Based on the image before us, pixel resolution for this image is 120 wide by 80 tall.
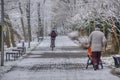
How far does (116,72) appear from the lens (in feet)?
61.8

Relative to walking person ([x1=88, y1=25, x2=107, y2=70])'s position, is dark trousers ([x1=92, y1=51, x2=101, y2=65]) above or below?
below

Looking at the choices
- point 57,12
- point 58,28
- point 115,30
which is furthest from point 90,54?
point 58,28

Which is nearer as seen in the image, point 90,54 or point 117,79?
point 117,79

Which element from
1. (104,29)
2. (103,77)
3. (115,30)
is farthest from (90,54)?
(104,29)

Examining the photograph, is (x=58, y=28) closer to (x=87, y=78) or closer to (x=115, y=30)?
(x=115, y=30)

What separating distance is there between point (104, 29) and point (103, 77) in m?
17.6

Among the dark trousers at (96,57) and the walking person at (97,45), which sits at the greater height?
the walking person at (97,45)

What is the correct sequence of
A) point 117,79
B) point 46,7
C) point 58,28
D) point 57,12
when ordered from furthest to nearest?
point 58,28
point 57,12
point 46,7
point 117,79

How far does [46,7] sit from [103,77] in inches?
2480

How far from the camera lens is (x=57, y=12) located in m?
99.4

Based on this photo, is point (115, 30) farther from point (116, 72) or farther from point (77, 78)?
point (77, 78)

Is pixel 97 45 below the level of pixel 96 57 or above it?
above

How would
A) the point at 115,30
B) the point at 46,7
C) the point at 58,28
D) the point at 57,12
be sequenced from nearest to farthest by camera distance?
1. the point at 115,30
2. the point at 46,7
3. the point at 57,12
4. the point at 58,28

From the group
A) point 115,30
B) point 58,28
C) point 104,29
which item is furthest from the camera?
point 58,28
